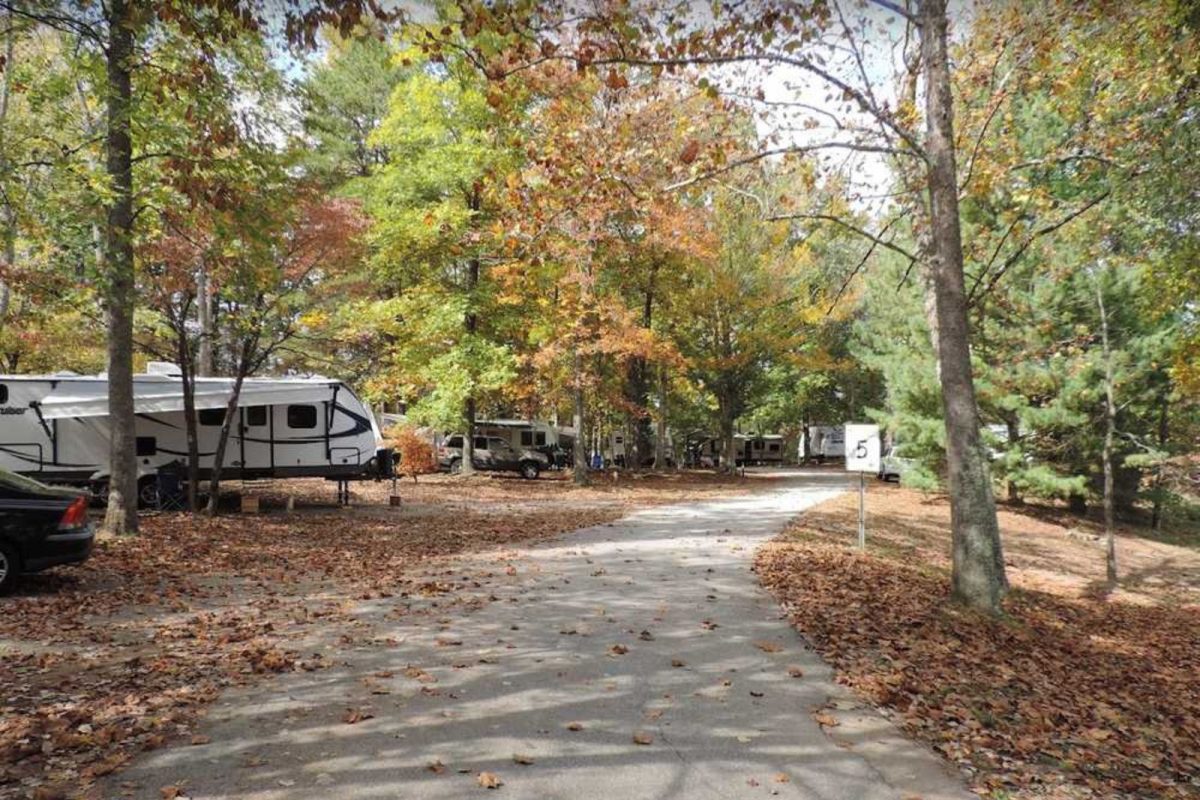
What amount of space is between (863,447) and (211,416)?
1371 cm

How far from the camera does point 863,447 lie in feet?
38.6

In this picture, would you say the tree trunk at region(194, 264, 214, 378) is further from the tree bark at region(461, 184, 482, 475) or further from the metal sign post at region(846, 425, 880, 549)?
the metal sign post at region(846, 425, 880, 549)

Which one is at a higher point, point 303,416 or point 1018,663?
point 303,416

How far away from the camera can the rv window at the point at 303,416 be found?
1769cm

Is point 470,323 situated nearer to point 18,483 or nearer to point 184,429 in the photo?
point 184,429

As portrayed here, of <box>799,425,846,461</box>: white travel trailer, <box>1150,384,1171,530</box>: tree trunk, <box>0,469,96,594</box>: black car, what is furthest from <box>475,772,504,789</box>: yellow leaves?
<box>799,425,846,461</box>: white travel trailer

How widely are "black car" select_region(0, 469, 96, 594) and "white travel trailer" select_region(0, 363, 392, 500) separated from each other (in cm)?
829

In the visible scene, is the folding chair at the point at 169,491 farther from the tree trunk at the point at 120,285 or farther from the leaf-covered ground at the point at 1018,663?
the leaf-covered ground at the point at 1018,663

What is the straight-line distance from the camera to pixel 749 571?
32.8 ft

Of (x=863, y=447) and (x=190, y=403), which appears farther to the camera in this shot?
(x=190, y=403)

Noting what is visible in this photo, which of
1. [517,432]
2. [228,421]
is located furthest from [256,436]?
[517,432]

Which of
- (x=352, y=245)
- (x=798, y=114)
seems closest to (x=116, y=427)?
(x=352, y=245)

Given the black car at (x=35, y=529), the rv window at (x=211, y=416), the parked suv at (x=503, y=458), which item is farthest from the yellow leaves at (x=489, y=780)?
the parked suv at (x=503, y=458)

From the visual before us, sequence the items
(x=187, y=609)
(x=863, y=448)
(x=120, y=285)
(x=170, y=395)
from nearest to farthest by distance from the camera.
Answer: (x=187, y=609) → (x=120, y=285) → (x=863, y=448) → (x=170, y=395)
